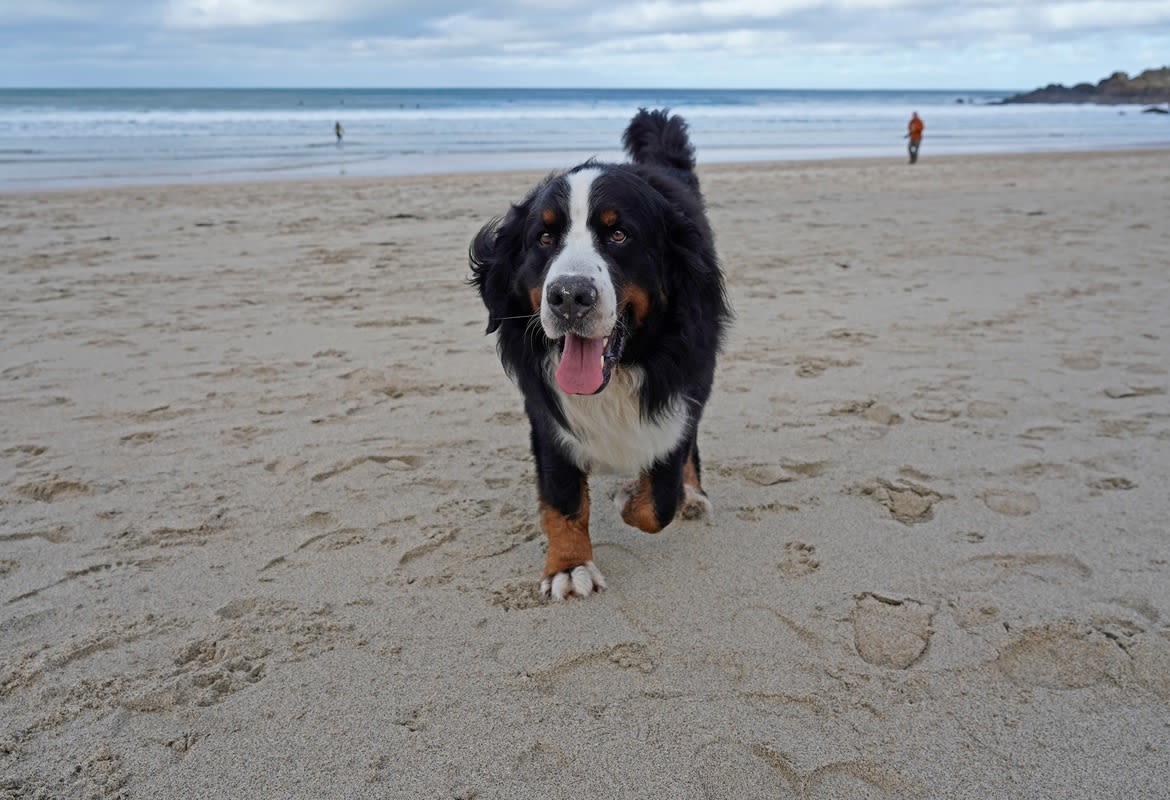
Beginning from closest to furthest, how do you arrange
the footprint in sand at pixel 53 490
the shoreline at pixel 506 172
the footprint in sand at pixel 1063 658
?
the footprint in sand at pixel 1063 658
the footprint in sand at pixel 53 490
the shoreline at pixel 506 172

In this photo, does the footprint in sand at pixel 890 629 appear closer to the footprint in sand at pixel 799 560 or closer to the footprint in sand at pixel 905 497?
the footprint in sand at pixel 799 560

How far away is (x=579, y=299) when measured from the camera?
8.43 ft

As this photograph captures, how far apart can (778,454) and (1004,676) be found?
1.68 meters

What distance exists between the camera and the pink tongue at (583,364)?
275cm

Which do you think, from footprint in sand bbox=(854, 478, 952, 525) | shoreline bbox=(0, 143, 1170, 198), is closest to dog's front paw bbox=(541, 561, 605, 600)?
footprint in sand bbox=(854, 478, 952, 525)

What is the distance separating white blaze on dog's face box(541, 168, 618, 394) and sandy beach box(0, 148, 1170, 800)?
796 mm

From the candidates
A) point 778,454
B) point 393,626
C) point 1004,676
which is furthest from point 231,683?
point 778,454

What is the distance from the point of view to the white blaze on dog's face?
2584 millimetres

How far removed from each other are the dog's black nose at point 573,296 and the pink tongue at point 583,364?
6.5 inches

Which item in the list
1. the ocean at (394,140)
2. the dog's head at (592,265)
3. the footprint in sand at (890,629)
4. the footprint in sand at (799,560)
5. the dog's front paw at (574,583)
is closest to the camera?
the footprint in sand at (890,629)

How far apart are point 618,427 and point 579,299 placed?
64 centimetres

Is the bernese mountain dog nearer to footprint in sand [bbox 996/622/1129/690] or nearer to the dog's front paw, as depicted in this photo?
the dog's front paw

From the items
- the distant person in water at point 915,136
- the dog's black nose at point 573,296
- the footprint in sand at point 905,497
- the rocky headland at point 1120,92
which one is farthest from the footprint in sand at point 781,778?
the rocky headland at point 1120,92

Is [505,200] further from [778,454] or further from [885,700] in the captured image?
[885,700]
